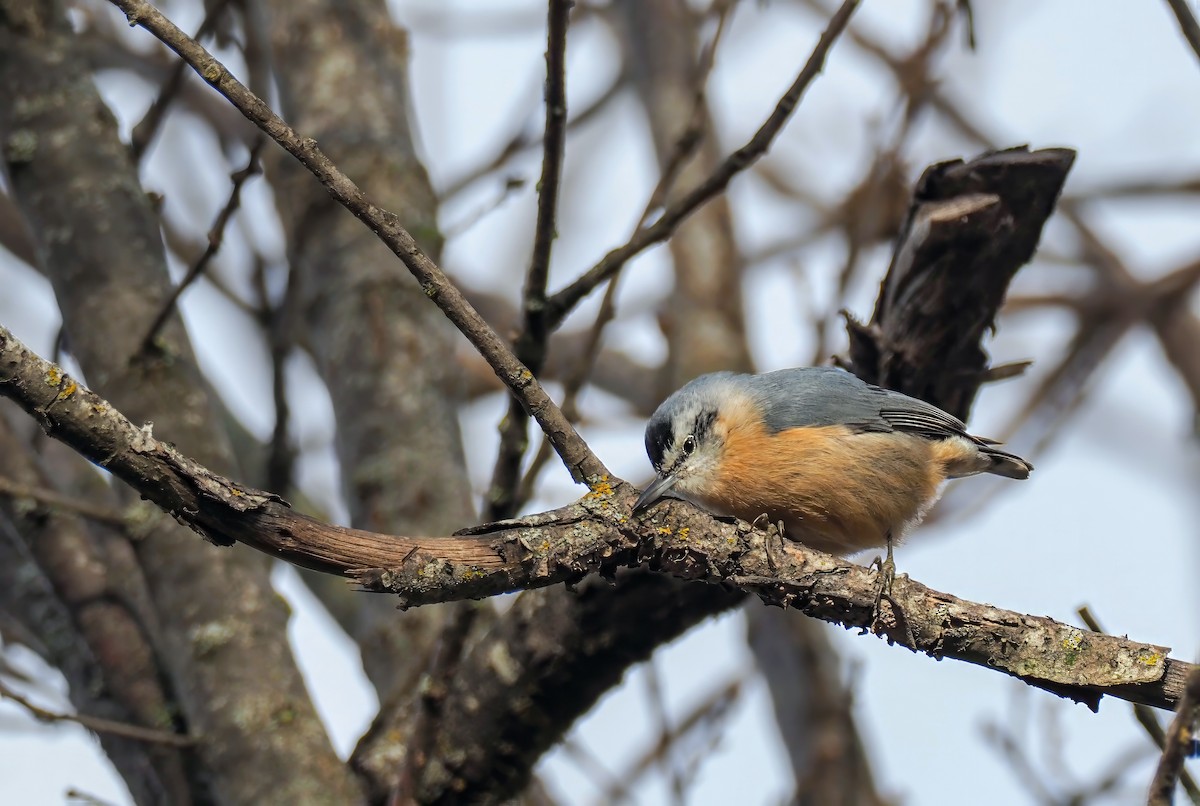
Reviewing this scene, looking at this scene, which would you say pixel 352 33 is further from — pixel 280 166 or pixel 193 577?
pixel 193 577

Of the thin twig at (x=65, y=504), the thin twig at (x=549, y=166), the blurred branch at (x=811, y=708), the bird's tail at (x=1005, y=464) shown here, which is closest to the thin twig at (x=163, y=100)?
the thin twig at (x=65, y=504)

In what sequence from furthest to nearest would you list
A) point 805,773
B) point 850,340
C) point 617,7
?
point 617,7 < point 805,773 < point 850,340

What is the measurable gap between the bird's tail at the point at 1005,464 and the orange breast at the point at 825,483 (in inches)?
15.5

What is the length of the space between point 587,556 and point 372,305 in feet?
6.63

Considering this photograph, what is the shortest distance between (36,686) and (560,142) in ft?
8.40

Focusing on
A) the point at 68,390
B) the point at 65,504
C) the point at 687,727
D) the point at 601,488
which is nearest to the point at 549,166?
the point at 601,488

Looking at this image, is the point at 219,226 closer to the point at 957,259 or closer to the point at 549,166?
the point at 549,166

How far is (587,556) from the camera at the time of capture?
6.95 feet

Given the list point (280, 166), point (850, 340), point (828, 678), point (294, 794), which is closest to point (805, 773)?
point (828, 678)

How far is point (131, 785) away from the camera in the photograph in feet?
10.7

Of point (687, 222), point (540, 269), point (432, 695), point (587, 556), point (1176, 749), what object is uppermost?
point (687, 222)

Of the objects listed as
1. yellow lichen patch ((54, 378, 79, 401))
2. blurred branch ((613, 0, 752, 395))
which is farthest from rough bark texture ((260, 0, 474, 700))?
yellow lichen patch ((54, 378, 79, 401))

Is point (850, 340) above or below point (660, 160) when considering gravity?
below

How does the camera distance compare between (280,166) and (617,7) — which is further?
(617,7)
